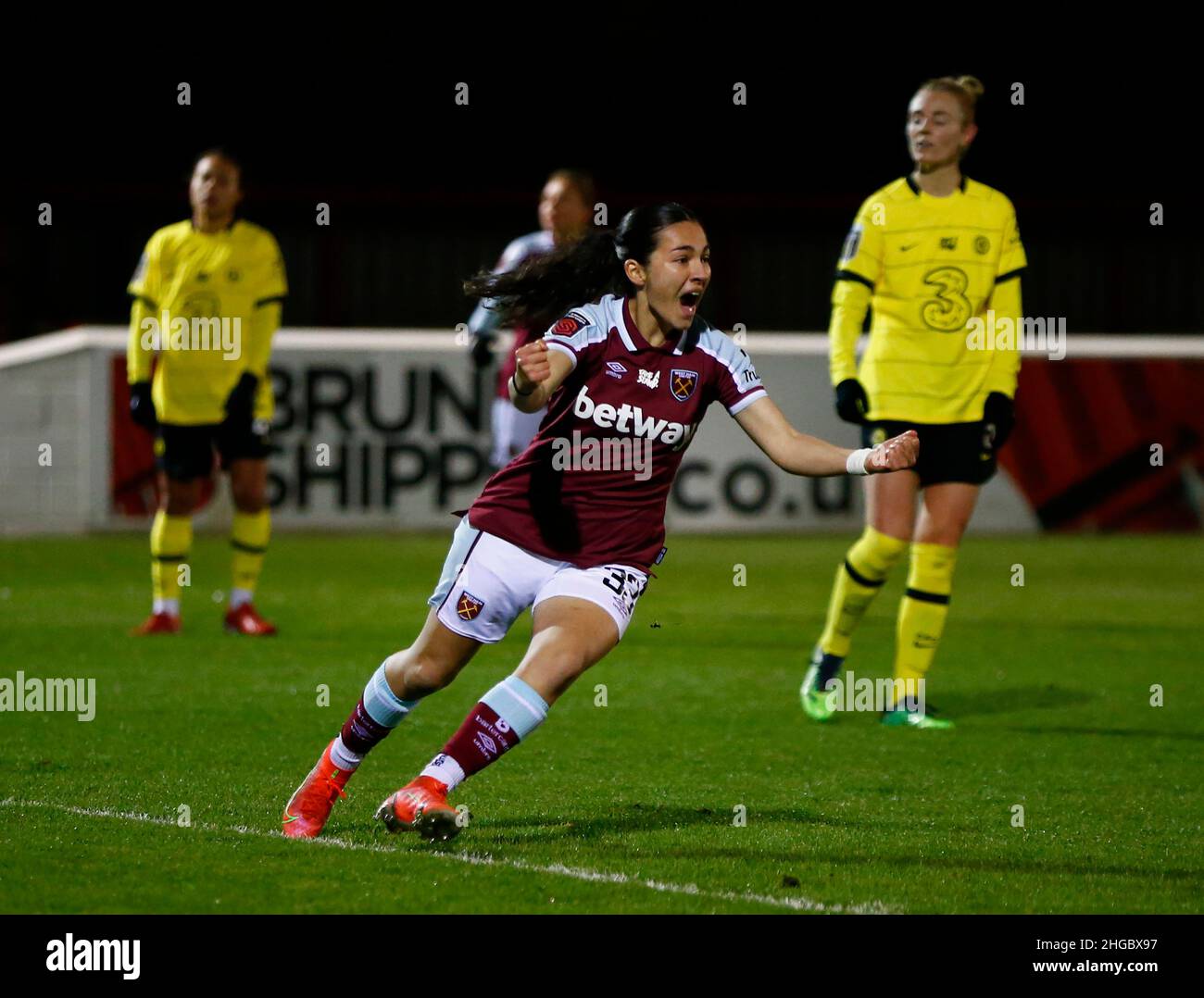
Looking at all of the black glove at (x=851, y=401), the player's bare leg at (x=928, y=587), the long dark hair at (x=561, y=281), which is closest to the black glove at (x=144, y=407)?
the black glove at (x=851, y=401)

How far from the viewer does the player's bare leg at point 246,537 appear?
9750 millimetres

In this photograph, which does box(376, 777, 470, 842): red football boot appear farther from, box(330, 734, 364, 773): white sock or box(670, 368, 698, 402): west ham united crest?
box(670, 368, 698, 402): west ham united crest

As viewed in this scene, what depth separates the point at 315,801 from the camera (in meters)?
4.88

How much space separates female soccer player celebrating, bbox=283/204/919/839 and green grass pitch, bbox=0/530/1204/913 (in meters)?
0.41

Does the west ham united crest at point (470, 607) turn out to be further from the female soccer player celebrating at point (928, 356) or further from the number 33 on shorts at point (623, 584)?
the female soccer player celebrating at point (928, 356)

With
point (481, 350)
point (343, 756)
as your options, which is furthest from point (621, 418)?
point (481, 350)

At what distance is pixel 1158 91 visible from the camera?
76.7ft

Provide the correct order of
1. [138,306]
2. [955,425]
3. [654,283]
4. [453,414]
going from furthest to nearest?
[453,414], [138,306], [955,425], [654,283]

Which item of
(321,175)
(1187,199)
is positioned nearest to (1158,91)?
(1187,199)

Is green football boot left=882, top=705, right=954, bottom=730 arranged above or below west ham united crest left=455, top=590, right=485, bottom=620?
below

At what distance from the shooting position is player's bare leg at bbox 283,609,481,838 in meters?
4.81

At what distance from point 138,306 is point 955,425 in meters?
4.77

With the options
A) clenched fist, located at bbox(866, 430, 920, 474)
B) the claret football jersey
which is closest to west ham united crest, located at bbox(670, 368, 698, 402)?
the claret football jersey

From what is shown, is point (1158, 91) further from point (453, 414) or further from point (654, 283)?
point (654, 283)
